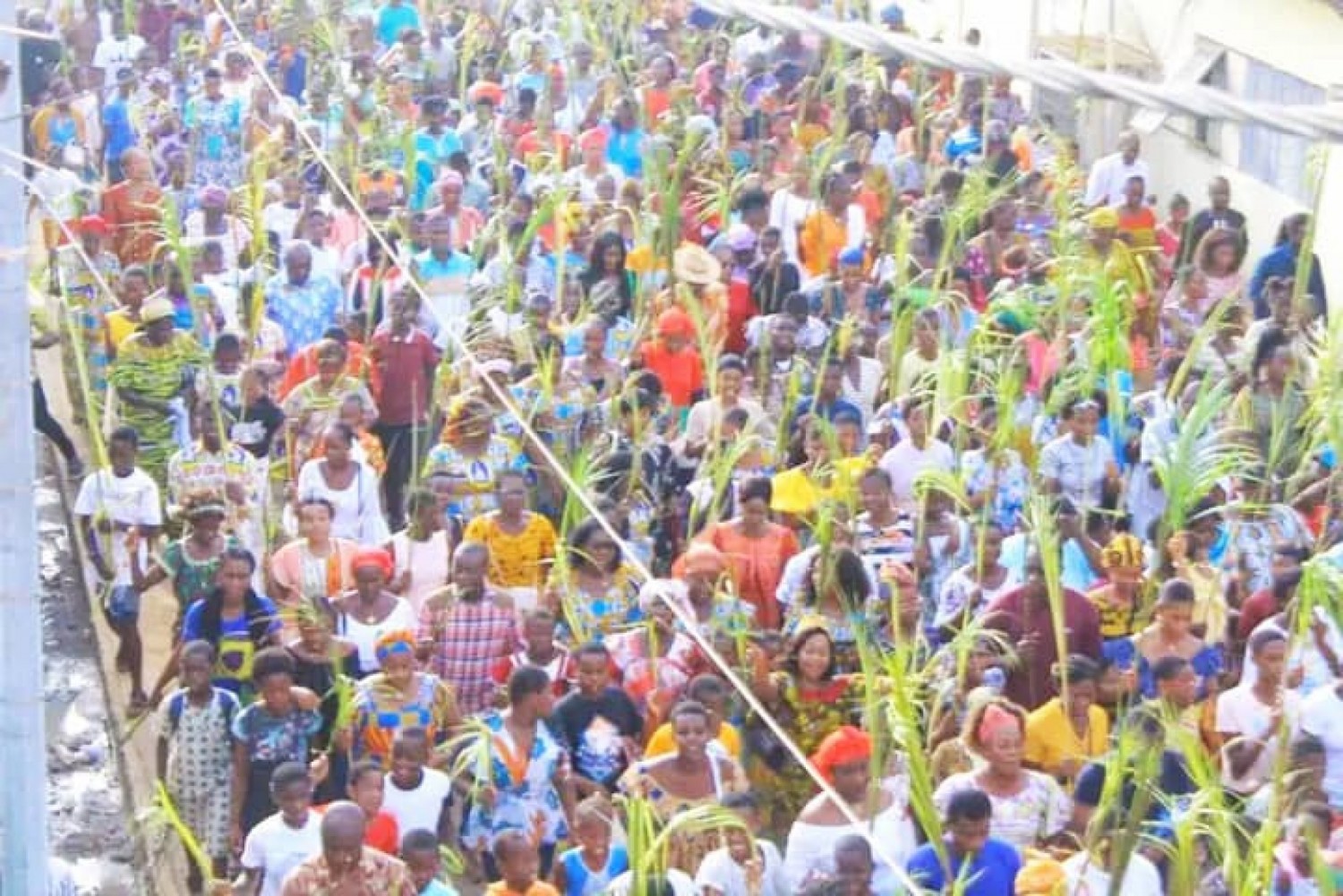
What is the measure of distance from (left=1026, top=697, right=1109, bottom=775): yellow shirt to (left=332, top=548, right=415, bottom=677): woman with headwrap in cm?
195

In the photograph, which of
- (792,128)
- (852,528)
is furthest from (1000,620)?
(792,128)

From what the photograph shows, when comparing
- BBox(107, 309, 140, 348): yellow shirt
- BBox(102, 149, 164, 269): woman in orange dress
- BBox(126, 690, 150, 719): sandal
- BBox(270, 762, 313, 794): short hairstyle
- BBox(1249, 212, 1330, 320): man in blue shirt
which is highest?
BBox(1249, 212, 1330, 320): man in blue shirt

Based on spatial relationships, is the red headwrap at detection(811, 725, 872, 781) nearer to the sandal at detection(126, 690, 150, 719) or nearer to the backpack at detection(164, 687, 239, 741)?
the backpack at detection(164, 687, 239, 741)

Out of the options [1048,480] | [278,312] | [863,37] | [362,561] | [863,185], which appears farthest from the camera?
[863,185]

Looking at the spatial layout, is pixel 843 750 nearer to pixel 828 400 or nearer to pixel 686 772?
pixel 686 772

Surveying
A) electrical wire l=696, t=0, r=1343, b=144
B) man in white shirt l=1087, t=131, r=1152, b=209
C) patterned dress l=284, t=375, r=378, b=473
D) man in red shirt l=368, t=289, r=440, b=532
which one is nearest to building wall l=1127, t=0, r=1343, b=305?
man in white shirt l=1087, t=131, r=1152, b=209

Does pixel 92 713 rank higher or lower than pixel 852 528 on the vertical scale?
lower

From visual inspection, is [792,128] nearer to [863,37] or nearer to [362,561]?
[362,561]

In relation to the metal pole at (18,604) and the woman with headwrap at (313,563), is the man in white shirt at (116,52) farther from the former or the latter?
the metal pole at (18,604)

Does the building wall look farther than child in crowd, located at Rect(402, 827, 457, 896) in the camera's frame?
Yes

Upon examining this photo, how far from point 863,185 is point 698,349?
2.57 m

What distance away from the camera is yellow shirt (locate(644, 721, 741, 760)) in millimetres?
8734

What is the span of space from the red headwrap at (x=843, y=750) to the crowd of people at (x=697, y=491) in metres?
0.01

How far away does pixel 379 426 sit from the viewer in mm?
12133
